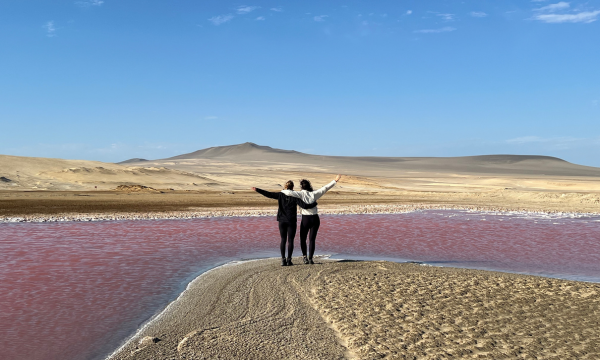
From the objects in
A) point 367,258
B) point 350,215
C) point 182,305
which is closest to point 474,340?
point 182,305

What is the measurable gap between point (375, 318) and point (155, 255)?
669 centimetres

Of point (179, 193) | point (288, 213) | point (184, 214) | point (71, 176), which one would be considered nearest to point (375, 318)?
point (288, 213)

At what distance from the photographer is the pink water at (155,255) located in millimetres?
6023

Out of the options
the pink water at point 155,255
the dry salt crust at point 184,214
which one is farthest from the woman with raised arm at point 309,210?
the dry salt crust at point 184,214

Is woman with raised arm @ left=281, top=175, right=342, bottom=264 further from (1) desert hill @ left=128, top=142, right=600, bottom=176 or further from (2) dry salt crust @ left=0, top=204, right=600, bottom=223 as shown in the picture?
(1) desert hill @ left=128, top=142, right=600, bottom=176

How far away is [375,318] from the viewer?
5.87 metres

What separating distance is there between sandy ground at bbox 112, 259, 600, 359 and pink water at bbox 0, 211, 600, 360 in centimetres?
72

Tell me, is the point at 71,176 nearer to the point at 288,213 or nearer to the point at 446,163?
the point at 288,213

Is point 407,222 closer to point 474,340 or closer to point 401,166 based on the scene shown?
point 474,340

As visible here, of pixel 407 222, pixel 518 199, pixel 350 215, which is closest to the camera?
pixel 407 222

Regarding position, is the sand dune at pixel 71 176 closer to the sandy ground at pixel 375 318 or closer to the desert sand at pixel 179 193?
the desert sand at pixel 179 193

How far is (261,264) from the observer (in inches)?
387

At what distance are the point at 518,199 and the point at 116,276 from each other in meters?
33.8

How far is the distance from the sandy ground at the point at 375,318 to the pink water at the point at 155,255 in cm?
72
